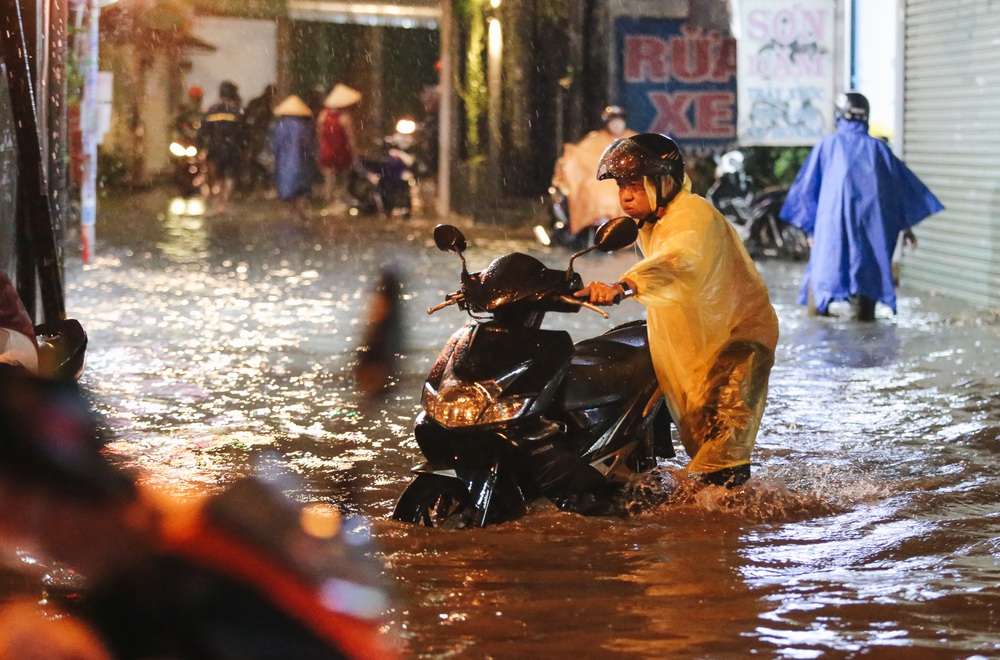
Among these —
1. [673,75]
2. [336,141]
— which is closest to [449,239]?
[673,75]

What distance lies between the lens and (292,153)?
78.6 feet

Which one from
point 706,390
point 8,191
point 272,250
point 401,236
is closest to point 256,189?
point 401,236

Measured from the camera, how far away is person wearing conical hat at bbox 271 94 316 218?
944 inches

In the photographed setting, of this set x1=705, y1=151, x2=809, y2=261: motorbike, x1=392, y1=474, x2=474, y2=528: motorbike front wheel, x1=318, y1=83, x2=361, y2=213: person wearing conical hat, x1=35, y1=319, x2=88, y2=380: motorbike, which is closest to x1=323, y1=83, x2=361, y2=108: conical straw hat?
x1=318, y1=83, x2=361, y2=213: person wearing conical hat

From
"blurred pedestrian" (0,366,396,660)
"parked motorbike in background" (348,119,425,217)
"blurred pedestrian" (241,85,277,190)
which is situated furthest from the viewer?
"blurred pedestrian" (241,85,277,190)

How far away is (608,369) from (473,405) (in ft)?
2.47

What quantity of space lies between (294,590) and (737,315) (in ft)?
6.97

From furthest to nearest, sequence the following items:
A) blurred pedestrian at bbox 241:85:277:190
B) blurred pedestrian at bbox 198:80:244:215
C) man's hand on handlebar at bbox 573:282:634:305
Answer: blurred pedestrian at bbox 241:85:277:190 < blurred pedestrian at bbox 198:80:244:215 < man's hand on handlebar at bbox 573:282:634:305

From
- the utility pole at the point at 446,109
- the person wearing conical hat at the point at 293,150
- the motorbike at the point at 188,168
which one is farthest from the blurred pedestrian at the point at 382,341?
the motorbike at the point at 188,168

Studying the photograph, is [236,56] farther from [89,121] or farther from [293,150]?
[89,121]

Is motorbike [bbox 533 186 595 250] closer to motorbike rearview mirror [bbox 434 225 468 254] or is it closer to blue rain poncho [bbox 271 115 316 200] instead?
blue rain poncho [bbox 271 115 316 200]

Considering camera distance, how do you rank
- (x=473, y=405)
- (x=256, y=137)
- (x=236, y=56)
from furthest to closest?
(x=236, y=56), (x=256, y=137), (x=473, y=405)

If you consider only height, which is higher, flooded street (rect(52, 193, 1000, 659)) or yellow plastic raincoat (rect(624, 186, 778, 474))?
yellow plastic raincoat (rect(624, 186, 778, 474))

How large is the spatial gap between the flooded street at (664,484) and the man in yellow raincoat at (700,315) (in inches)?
10.6
